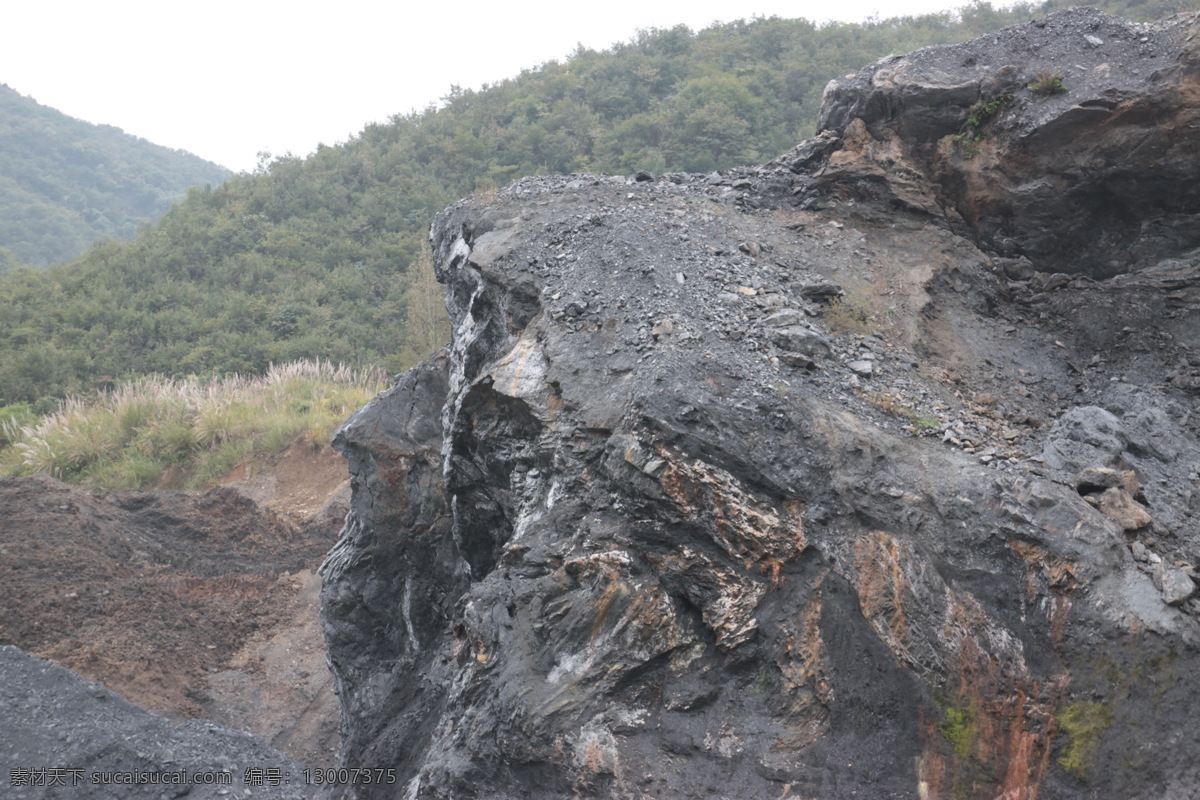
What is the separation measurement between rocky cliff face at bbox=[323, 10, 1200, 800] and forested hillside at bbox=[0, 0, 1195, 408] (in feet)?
44.1

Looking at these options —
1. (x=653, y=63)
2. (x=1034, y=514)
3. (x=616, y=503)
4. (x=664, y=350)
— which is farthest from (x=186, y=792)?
(x=653, y=63)

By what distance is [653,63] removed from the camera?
96.5 ft

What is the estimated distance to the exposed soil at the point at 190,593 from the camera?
7.68m

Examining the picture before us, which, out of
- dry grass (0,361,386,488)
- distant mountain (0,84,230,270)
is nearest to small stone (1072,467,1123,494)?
dry grass (0,361,386,488)

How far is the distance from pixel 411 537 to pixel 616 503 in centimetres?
285

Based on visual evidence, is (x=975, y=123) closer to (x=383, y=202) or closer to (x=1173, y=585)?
(x=1173, y=585)

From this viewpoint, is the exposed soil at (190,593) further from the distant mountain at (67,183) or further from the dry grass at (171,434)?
the distant mountain at (67,183)

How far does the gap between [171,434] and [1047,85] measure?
12.9 meters

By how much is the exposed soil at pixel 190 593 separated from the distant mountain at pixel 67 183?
1182 inches

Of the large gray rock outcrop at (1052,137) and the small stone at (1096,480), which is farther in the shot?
the large gray rock outcrop at (1052,137)

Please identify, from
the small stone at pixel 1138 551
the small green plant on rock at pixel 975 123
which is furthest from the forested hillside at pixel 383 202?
the small stone at pixel 1138 551

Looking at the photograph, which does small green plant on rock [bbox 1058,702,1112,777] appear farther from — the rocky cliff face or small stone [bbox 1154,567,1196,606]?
small stone [bbox 1154,567,1196,606]

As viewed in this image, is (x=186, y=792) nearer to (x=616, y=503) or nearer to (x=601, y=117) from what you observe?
(x=616, y=503)

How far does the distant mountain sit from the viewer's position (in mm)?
40844
